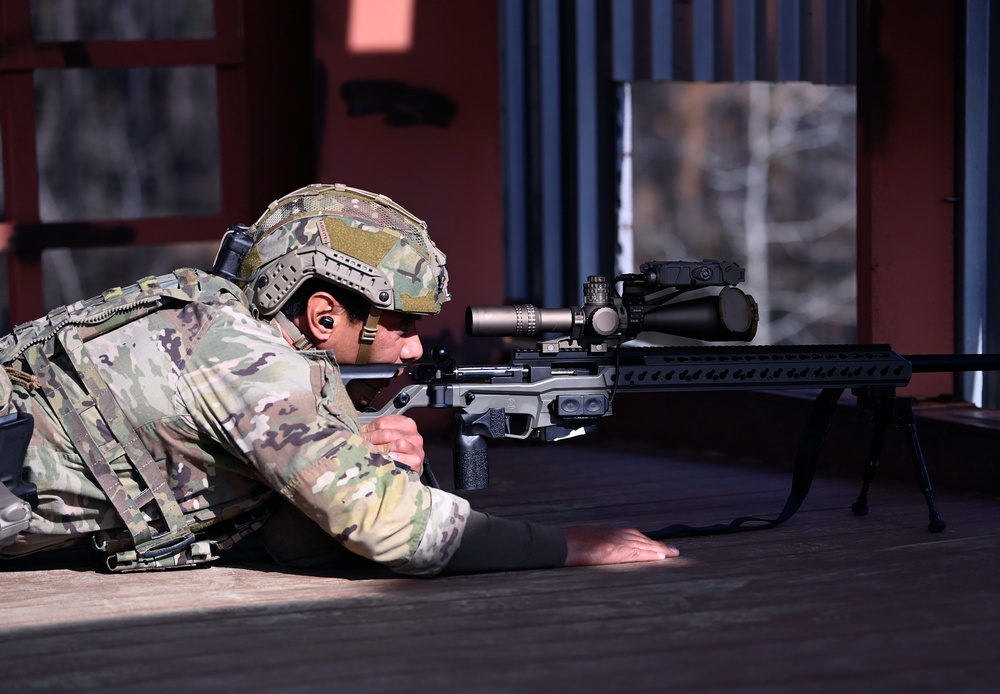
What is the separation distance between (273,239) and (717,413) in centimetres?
260

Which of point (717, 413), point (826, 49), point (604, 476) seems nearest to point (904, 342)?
point (717, 413)

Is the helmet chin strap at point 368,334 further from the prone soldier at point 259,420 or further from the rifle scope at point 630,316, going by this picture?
the rifle scope at point 630,316

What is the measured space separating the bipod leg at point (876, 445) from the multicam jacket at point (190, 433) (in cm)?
144

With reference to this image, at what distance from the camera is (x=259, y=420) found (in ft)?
9.12

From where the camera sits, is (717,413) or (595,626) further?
(717,413)

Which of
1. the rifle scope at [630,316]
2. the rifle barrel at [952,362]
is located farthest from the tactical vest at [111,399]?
the rifle barrel at [952,362]

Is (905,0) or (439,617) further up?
(905,0)

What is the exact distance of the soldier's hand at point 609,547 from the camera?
314 centimetres

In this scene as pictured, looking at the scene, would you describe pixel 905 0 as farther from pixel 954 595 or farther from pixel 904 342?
pixel 954 595

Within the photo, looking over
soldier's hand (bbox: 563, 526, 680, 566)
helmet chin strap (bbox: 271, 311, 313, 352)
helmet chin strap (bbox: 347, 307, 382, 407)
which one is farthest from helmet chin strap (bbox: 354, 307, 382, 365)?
soldier's hand (bbox: 563, 526, 680, 566)

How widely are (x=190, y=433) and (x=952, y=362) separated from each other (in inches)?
88.0

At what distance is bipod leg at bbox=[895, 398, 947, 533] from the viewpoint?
3.54m

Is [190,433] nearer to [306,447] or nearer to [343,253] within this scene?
[306,447]

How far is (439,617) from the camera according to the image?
8.82 ft
